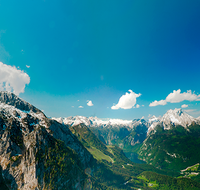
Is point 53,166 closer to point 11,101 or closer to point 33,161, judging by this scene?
point 33,161

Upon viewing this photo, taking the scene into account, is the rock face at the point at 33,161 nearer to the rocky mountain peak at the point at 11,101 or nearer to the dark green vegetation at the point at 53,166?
the dark green vegetation at the point at 53,166

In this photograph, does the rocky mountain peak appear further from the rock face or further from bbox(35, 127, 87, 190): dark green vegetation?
bbox(35, 127, 87, 190): dark green vegetation

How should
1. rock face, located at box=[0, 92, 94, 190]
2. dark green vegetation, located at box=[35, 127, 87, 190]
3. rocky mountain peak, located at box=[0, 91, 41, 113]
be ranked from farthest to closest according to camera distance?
rocky mountain peak, located at box=[0, 91, 41, 113], dark green vegetation, located at box=[35, 127, 87, 190], rock face, located at box=[0, 92, 94, 190]

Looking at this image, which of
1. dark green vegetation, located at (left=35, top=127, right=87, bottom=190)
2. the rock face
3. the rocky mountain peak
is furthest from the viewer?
the rocky mountain peak

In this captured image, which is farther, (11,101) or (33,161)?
(11,101)

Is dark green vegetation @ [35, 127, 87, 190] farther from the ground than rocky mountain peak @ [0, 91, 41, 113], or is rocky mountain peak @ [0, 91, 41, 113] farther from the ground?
rocky mountain peak @ [0, 91, 41, 113]

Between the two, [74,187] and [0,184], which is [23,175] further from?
[74,187]

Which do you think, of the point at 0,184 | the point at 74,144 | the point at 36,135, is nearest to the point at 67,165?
the point at 36,135

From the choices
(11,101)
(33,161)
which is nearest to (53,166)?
(33,161)

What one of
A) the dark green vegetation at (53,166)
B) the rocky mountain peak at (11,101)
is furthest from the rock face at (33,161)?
the rocky mountain peak at (11,101)

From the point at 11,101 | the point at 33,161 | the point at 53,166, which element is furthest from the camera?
the point at 11,101

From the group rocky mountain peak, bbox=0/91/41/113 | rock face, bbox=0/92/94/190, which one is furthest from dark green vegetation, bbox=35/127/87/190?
rocky mountain peak, bbox=0/91/41/113
